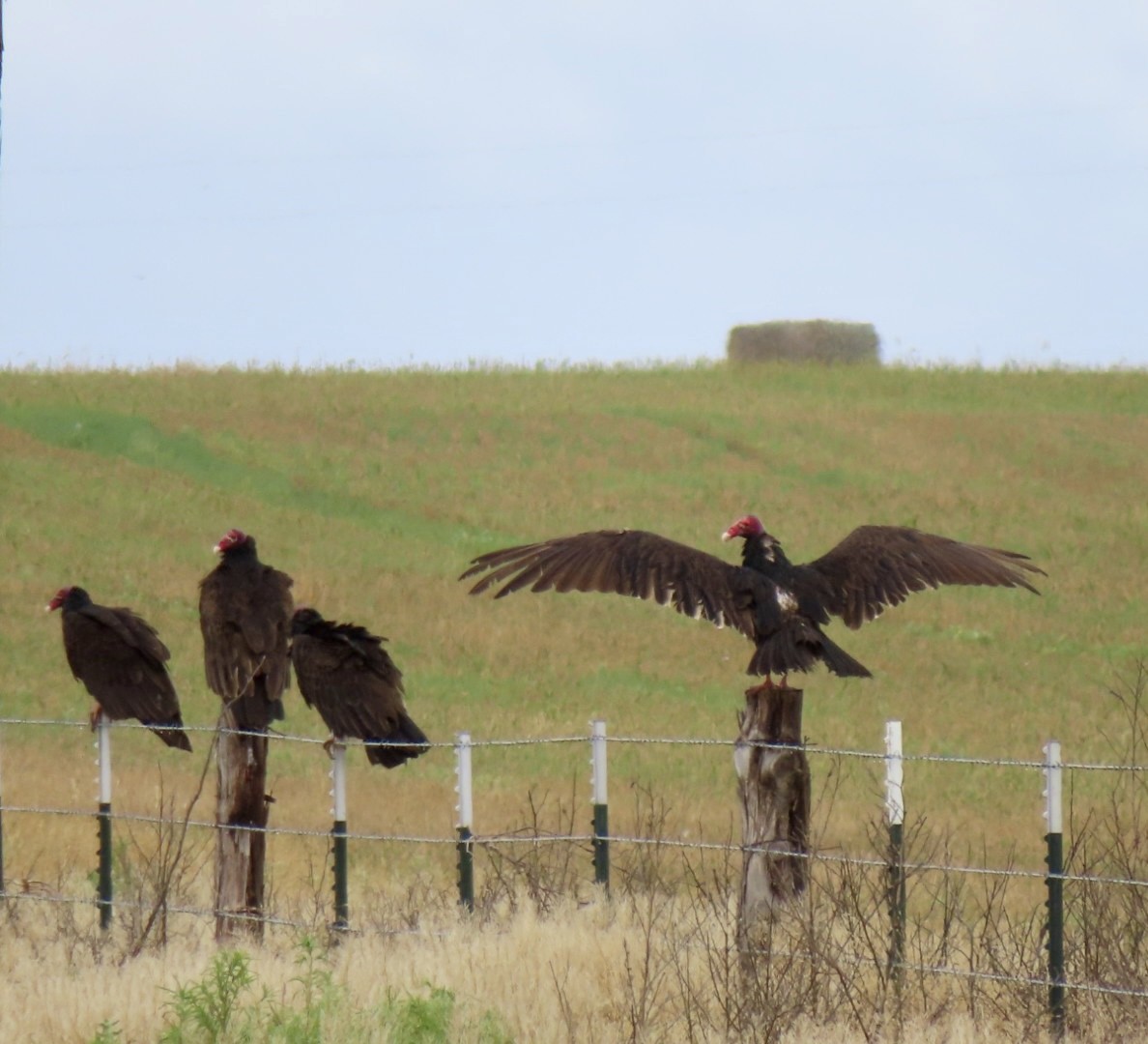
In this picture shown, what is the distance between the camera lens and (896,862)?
19.8 feet

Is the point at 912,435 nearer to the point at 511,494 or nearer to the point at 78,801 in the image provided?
the point at 511,494

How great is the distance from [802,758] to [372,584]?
1440 cm

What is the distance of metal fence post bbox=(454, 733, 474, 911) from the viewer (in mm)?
7430

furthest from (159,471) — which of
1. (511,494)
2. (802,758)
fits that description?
(802,758)

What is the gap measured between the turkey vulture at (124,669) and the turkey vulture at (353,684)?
129cm

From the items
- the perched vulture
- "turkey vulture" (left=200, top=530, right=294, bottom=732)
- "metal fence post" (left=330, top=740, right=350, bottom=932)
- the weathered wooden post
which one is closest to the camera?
the weathered wooden post

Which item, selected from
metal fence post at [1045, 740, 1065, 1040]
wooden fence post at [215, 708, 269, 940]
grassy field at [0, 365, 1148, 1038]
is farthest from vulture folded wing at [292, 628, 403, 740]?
metal fence post at [1045, 740, 1065, 1040]

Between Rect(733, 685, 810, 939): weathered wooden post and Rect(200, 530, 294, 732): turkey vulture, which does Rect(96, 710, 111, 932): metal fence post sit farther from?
Rect(733, 685, 810, 939): weathered wooden post

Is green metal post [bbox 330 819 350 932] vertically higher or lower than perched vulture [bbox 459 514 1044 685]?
lower

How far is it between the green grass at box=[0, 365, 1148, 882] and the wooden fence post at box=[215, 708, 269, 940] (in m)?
→ 4.63

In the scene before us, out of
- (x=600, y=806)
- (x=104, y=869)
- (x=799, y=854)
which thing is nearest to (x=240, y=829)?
(x=104, y=869)

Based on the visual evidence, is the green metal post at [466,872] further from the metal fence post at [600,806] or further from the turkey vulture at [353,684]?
the metal fence post at [600,806]

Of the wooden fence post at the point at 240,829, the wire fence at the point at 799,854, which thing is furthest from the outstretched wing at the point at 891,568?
the wooden fence post at the point at 240,829

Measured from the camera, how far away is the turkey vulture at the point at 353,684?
7836 mm
